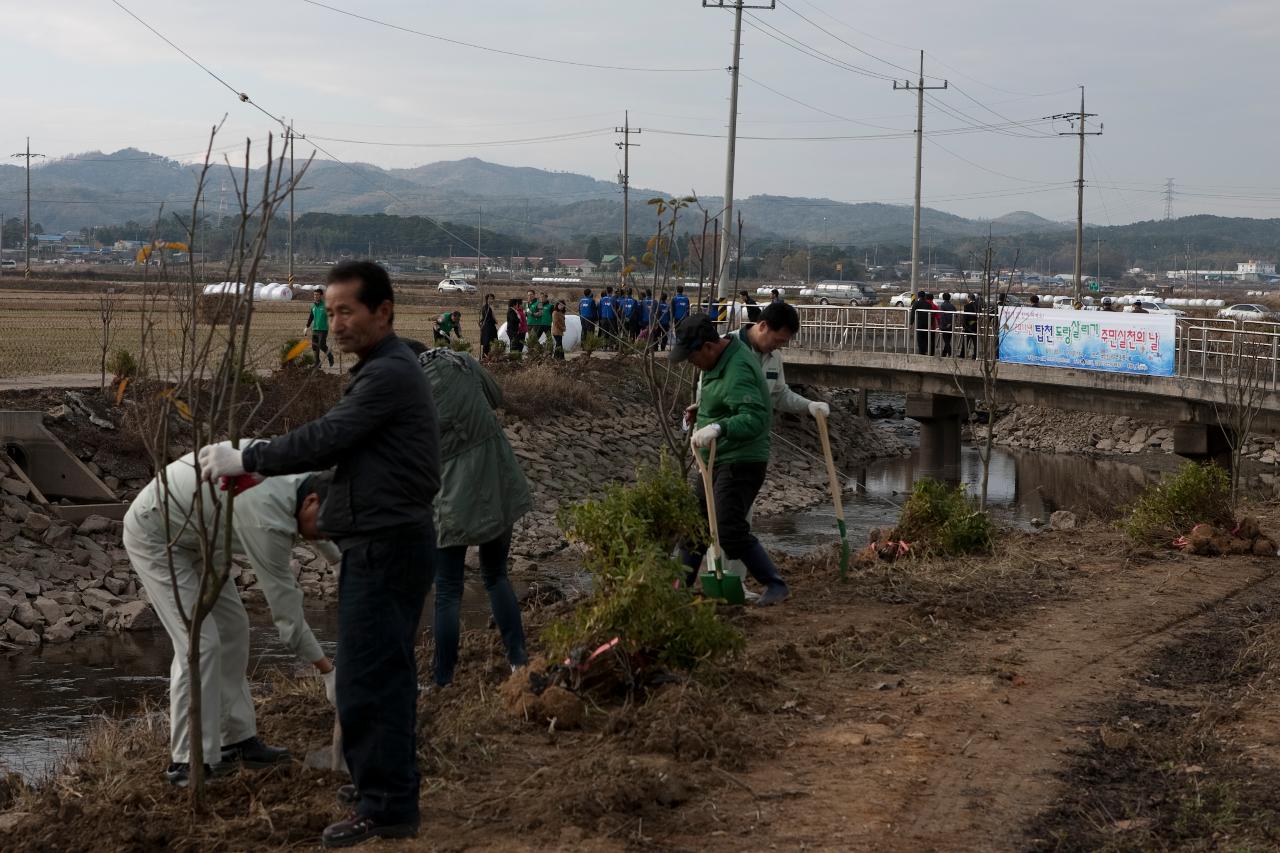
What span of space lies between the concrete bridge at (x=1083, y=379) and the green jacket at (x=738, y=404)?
33.1 ft

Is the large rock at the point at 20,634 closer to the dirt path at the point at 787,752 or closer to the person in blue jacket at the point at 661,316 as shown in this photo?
the person in blue jacket at the point at 661,316

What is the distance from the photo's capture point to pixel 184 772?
17.2 ft

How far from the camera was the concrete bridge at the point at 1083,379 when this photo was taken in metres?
21.6

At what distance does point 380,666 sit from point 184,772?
1.27 meters

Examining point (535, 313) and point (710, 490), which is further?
point (535, 313)

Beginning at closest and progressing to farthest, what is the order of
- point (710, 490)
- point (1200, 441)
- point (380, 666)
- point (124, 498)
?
point (380, 666) → point (710, 490) → point (124, 498) → point (1200, 441)

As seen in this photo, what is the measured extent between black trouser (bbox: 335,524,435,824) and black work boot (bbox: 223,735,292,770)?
110 cm

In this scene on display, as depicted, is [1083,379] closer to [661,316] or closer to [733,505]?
[661,316]

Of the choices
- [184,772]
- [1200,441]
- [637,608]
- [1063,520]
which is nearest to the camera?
[184,772]

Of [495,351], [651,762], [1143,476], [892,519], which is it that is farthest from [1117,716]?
[1143,476]

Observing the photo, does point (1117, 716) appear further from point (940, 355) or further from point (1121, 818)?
point (940, 355)

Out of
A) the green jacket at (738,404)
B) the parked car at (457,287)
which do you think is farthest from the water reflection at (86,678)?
the parked car at (457,287)

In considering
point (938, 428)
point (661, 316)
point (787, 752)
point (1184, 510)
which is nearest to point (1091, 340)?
point (938, 428)

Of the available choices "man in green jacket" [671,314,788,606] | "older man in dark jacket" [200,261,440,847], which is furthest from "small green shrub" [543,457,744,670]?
"older man in dark jacket" [200,261,440,847]
